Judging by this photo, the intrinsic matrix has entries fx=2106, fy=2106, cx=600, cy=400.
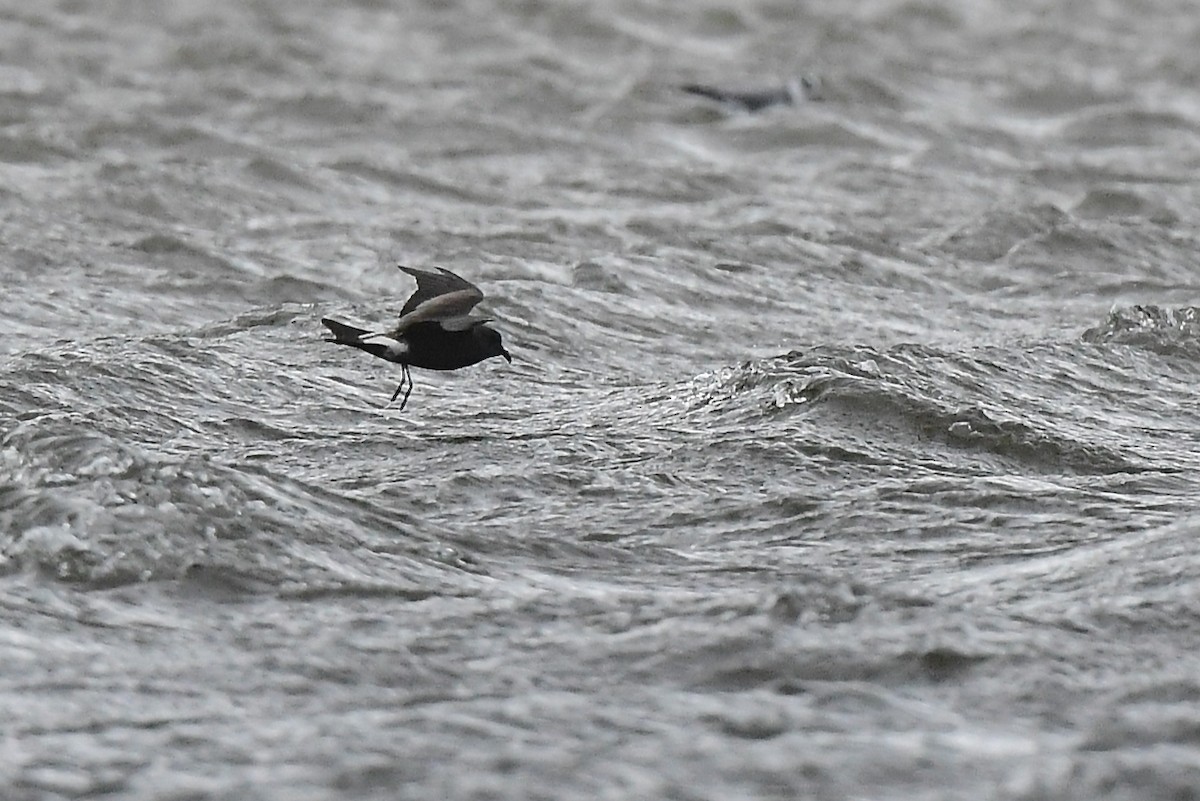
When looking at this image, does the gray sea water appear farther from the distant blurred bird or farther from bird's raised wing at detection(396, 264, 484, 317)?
the distant blurred bird

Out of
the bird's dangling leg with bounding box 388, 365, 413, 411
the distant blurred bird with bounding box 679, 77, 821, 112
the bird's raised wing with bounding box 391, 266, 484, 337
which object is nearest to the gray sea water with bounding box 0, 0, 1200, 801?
the bird's dangling leg with bounding box 388, 365, 413, 411

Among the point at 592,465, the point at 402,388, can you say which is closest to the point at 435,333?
the point at 592,465

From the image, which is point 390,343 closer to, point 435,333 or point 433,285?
point 435,333

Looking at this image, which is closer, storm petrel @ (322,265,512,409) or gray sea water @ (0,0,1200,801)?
gray sea water @ (0,0,1200,801)

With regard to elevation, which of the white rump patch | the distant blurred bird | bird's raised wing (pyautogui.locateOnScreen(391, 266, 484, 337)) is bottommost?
the white rump patch

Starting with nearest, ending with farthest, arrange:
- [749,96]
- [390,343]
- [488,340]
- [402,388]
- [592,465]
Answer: [592,465]
[390,343]
[488,340]
[402,388]
[749,96]

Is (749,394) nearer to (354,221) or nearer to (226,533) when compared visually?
(226,533)
